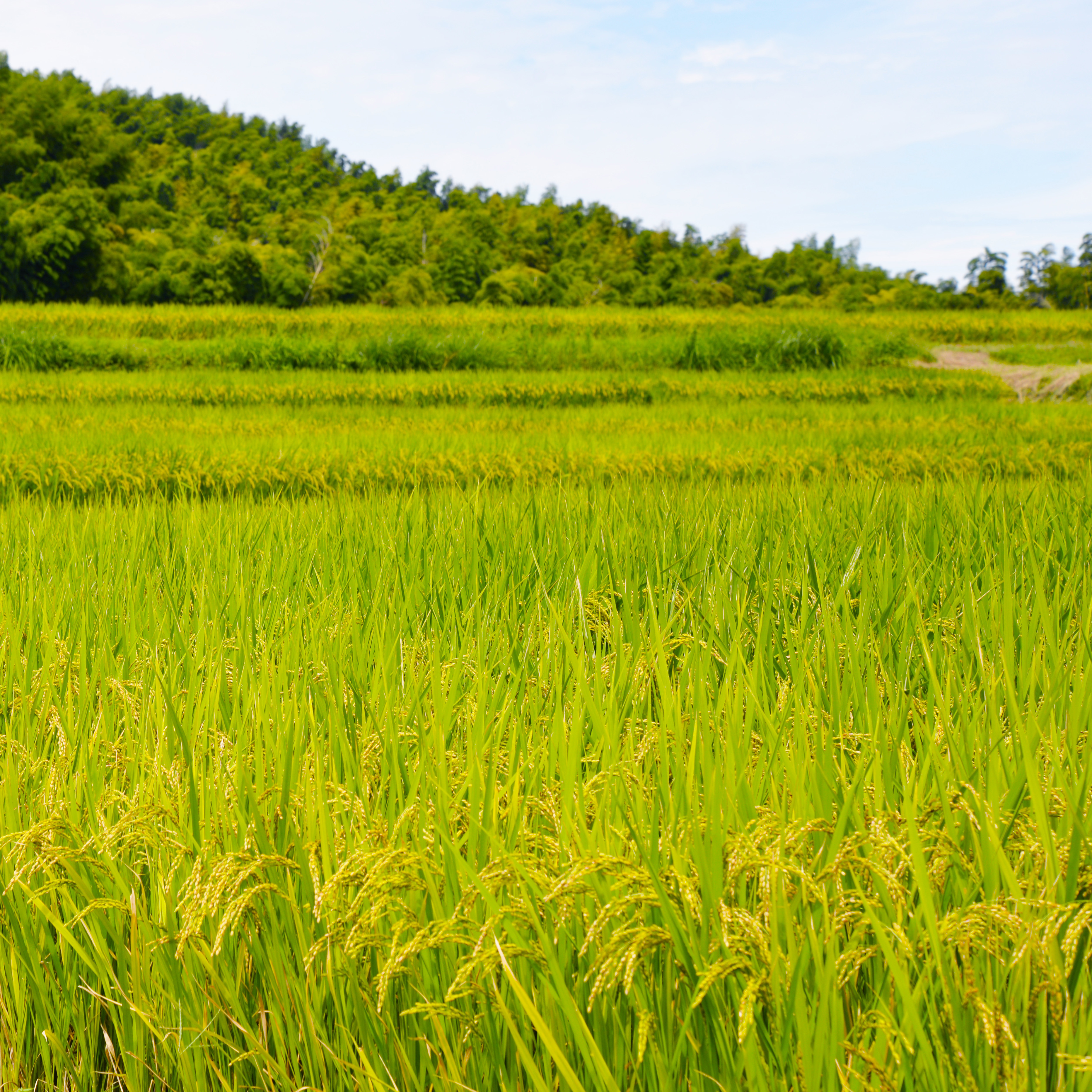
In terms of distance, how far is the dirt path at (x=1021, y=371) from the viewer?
12.2 meters

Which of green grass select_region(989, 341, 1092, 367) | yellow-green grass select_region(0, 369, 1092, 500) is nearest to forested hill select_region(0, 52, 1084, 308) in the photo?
green grass select_region(989, 341, 1092, 367)

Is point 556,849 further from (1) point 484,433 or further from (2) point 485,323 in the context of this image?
(2) point 485,323

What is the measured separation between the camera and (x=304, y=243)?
890 inches

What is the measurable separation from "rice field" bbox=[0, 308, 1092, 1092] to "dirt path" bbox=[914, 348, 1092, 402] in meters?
11.9

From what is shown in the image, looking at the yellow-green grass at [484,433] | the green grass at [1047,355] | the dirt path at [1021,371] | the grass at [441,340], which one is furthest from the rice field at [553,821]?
the green grass at [1047,355]

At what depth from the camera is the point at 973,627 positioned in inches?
65.2

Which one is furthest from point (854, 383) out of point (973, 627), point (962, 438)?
point (973, 627)

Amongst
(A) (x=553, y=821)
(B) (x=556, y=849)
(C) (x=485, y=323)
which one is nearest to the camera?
(B) (x=556, y=849)

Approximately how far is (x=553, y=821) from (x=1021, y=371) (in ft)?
54.8

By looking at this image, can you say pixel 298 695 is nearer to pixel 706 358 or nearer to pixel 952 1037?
pixel 952 1037

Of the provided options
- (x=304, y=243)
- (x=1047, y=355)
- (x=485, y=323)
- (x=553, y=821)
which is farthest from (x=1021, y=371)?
(x=304, y=243)

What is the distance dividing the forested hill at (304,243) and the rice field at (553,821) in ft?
66.6

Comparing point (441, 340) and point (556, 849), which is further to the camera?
point (441, 340)

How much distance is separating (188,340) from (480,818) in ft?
50.1
